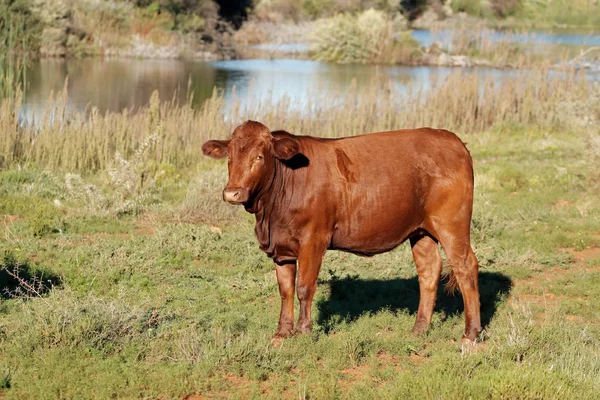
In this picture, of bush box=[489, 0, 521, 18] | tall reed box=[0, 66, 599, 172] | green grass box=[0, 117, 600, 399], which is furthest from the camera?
bush box=[489, 0, 521, 18]

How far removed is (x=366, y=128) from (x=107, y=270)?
1049cm

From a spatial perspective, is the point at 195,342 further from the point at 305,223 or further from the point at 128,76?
the point at 128,76

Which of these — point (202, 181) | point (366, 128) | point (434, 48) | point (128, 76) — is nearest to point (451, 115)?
point (366, 128)

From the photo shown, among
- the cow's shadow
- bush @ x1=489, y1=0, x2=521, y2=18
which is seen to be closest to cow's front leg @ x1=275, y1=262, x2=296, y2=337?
the cow's shadow

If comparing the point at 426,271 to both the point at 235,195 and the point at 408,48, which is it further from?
the point at 408,48

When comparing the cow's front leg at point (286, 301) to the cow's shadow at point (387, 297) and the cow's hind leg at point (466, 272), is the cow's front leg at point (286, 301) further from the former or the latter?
the cow's hind leg at point (466, 272)

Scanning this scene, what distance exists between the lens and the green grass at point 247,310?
5180 millimetres

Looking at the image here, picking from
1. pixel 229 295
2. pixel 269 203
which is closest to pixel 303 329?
pixel 269 203

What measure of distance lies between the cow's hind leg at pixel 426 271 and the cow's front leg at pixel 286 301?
1.18 meters

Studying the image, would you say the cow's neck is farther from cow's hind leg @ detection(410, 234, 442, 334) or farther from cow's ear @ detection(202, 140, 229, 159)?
cow's hind leg @ detection(410, 234, 442, 334)

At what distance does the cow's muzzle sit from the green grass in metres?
1.05

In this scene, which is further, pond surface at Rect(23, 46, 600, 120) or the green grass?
pond surface at Rect(23, 46, 600, 120)

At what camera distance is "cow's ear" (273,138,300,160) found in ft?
19.0

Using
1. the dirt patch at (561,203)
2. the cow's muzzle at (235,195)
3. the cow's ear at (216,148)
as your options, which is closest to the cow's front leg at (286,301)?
the cow's muzzle at (235,195)
